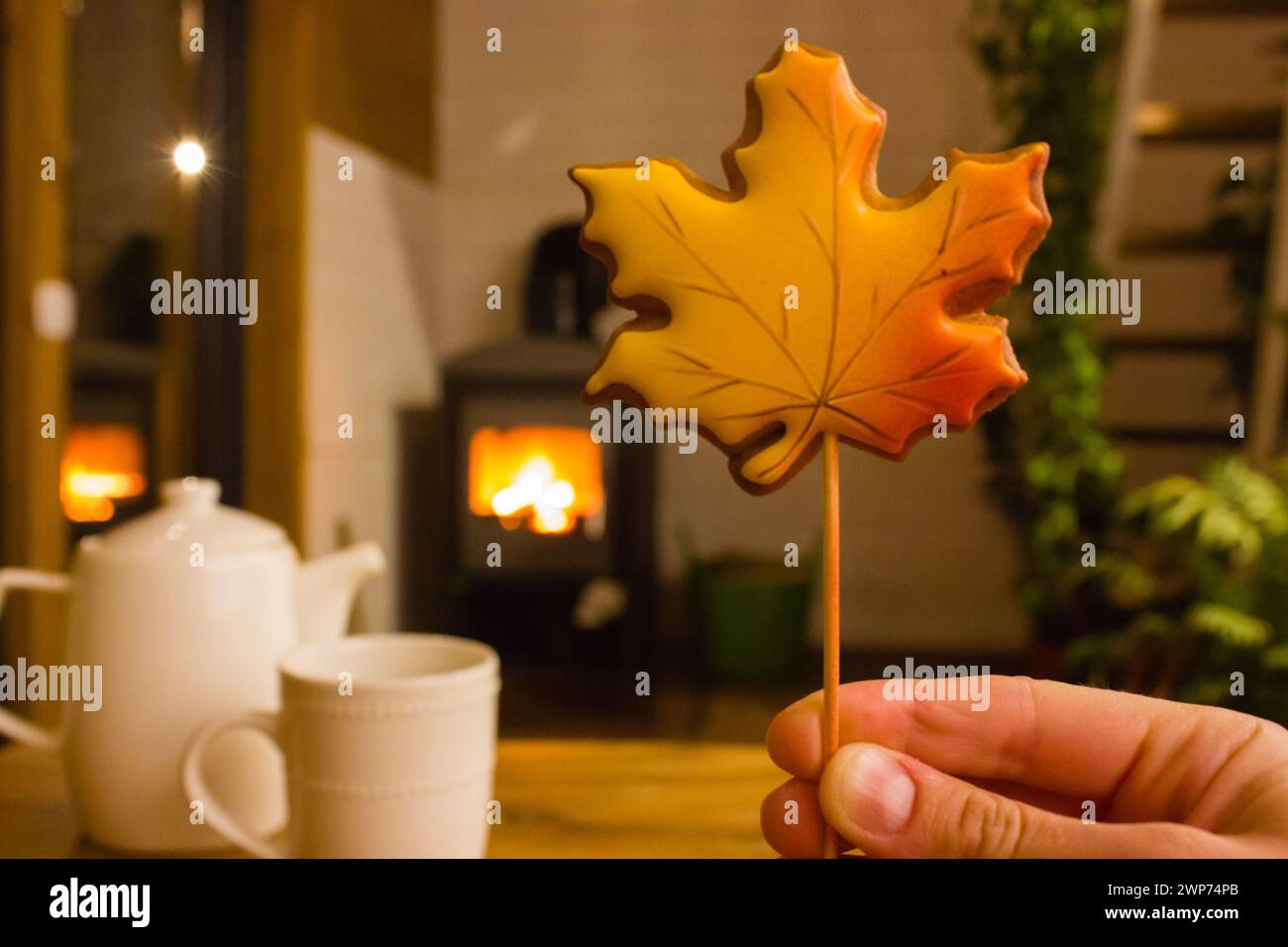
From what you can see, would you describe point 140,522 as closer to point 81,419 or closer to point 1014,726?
point 1014,726

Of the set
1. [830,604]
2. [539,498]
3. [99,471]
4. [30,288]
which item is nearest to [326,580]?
[830,604]

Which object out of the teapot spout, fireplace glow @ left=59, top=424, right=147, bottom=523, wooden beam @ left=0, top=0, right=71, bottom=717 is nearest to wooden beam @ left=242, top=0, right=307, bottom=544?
fireplace glow @ left=59, top=424, right=147, bottom=523

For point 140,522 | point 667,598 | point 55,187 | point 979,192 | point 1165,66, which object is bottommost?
point 667,598

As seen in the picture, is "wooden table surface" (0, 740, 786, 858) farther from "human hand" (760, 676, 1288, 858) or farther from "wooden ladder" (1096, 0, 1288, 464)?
"wooden ladder" (1096, 0, 1288, 464)

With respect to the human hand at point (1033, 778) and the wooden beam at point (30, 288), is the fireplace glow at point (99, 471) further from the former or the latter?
the human hand at point (1033, 778)

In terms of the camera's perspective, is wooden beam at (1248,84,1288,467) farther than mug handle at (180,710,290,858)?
Yes
